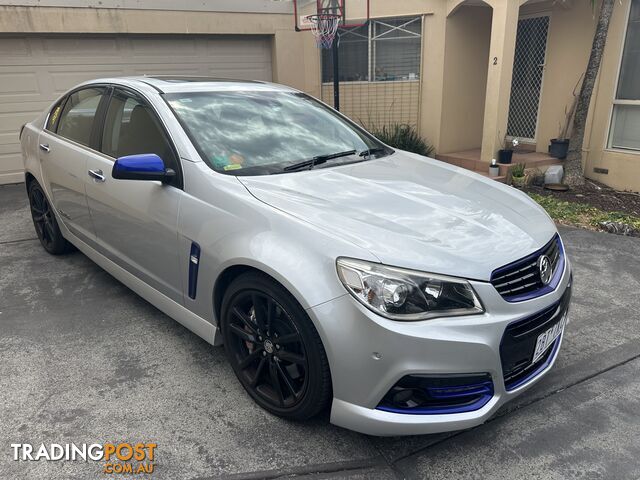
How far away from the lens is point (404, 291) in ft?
6.52

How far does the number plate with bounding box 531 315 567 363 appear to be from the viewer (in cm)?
226

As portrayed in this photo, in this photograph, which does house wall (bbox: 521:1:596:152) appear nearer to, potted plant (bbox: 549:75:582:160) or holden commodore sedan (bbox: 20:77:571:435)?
potted plant (bbox: 549:75:582:160)

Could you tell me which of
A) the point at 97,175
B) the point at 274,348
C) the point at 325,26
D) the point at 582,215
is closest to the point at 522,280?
the point at 274,348

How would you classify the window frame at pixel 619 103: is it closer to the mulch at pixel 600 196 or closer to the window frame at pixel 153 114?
the mulch at pixel 600 196

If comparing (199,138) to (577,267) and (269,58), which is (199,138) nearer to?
(577,267)

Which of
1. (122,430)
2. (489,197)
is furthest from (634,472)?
(122,430)

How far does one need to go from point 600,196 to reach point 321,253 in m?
6.20

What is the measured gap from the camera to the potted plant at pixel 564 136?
769cm

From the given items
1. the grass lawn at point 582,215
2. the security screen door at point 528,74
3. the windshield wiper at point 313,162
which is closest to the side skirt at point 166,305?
the windshield wiper at point 313,162

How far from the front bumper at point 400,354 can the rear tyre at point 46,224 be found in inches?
134

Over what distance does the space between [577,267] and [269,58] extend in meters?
7.30

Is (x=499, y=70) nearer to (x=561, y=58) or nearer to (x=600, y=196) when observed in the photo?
(x=561, y=58)

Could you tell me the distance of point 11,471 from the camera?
7.13ft

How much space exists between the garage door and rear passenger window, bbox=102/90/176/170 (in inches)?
224
